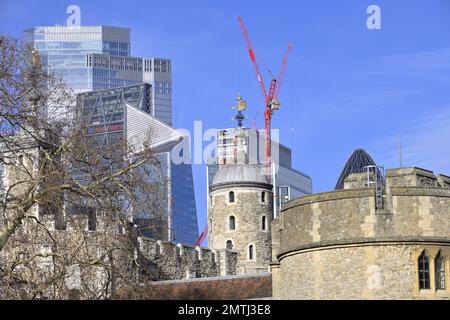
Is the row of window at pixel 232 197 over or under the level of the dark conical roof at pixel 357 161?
under

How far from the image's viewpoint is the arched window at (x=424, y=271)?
33031mm

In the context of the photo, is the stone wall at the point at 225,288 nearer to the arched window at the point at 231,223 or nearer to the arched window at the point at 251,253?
the arched window at the point at 251,253

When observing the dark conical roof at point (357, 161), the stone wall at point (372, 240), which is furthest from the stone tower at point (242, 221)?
the dark conical roof at point (357, 161)

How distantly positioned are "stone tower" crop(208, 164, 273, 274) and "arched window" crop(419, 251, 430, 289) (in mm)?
36258

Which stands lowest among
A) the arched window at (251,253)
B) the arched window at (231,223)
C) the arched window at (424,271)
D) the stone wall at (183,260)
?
the arched window at (424,271)

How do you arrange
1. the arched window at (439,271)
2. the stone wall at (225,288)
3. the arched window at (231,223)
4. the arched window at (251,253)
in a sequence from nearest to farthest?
1. the arched window at (439,271)
2. the stone wall at (225,288)
3. the arched window at (251,253)
4. the arched window at (231,223)

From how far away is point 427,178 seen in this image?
35.9 m

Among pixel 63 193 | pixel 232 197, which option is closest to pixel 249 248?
pixel 232 197

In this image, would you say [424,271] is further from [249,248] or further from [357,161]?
[357,161]

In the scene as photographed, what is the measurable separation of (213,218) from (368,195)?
37.4m

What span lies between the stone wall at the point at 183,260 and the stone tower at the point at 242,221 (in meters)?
1.15

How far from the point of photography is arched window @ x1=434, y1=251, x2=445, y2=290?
3331 centimetres

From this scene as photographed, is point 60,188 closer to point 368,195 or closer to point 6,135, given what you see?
point 6,135

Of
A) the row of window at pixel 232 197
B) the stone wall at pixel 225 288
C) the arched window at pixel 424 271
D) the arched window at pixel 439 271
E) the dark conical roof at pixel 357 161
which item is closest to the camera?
the arched window at pixel 424 271
